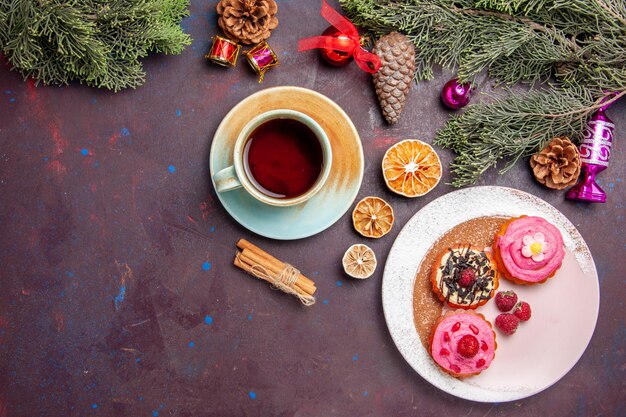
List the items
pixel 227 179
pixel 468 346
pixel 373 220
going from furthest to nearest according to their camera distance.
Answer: pixel 373 220, pixel 468 346, pixel 227 179

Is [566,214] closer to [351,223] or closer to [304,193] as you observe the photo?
[351,223]

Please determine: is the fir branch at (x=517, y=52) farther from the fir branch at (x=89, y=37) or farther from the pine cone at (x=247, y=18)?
the fir branch at (x=89, y=37)

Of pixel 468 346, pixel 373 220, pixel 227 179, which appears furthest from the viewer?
pixel 373 220

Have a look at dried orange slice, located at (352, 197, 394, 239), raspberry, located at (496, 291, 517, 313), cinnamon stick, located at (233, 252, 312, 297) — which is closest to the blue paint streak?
cinnamon stick, located at (233, 252, 312, 297)

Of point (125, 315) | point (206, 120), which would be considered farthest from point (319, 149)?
point (125, 315)

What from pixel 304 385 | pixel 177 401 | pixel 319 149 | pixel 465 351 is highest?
pixel 319 149

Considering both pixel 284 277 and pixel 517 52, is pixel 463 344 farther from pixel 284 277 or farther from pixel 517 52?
pixel 517 52

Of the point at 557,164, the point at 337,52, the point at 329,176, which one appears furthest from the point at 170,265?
the point at 557,164
